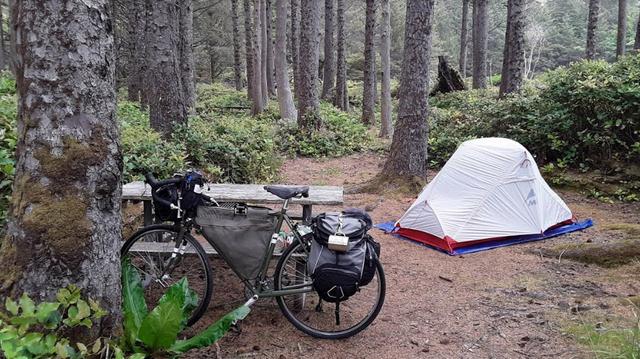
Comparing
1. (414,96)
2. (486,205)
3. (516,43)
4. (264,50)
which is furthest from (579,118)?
(264,50)

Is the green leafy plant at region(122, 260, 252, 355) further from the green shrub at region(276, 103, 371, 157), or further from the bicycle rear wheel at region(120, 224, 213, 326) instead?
the green shrub at region(276, 103, 371, 157)

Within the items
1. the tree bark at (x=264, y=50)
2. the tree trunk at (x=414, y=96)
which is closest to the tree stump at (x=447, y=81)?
the tree bark at (x=264, y=50)

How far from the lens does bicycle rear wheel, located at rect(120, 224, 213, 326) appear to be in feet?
12.9

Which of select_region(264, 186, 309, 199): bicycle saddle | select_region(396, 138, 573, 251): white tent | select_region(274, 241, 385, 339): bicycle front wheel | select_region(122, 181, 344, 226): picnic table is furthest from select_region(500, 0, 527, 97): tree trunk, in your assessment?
select_region(264, 186, 309, 199): bicycle saddle

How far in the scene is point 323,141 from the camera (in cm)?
1340

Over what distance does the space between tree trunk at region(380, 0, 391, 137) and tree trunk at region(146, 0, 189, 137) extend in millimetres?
7068

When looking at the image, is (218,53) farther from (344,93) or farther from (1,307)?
(1,307)

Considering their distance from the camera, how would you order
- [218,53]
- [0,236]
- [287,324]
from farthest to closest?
[218,53], [287,324], [0,236]

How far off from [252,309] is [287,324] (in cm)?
→ 38

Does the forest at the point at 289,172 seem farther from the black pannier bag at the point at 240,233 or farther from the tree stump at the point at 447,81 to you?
the tree stump at the point at 447,81

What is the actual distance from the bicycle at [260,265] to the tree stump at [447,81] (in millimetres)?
16973

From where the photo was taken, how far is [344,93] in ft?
65.5

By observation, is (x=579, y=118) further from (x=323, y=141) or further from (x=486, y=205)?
(x=323, y=141)

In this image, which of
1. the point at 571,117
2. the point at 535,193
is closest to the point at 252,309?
the point at 535,193
